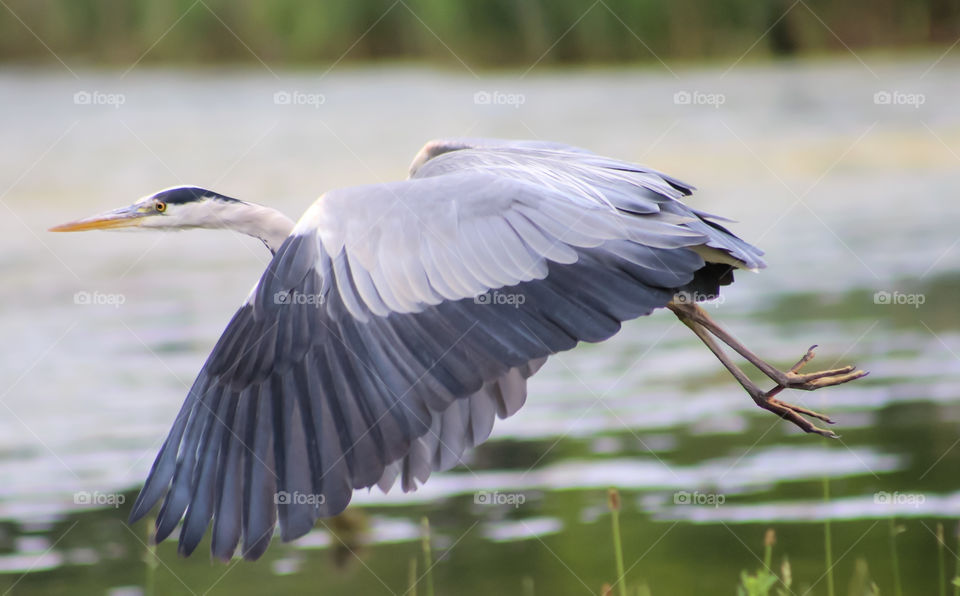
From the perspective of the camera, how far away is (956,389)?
8.63 meters

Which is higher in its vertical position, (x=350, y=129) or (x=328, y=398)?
(x=350, y=129)

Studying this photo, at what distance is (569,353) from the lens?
10.6m

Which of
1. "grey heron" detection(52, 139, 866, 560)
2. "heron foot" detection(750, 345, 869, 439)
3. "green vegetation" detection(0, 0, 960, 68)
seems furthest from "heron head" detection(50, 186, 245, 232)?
"green vegetation" detection(0, 0, 960, 68)

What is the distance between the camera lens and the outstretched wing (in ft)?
13.7

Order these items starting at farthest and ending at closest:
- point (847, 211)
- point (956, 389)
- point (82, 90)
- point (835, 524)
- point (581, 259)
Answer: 1. point (82, 90)
2. point (847, 211)
3. point (956, 389)
4. point (835, 524)
5. point (581, 259)

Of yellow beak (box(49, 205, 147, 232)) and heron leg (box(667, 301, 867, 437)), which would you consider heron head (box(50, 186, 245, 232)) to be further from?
heron leg (box(667, 301, 867, 437))

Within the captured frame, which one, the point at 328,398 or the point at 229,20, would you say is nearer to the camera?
the point at 328,398

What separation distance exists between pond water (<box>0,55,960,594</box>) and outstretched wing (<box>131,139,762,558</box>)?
3.40 feet

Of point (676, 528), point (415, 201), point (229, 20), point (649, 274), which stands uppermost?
point (229, 20)

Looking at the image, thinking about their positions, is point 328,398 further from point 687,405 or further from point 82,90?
point 82,90

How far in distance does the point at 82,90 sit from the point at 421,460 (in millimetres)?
16661

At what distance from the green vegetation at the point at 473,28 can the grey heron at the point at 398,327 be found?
52.1 ft

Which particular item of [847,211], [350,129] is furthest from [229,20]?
[847,211]

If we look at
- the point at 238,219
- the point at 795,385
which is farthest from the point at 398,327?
the point at 795,385
